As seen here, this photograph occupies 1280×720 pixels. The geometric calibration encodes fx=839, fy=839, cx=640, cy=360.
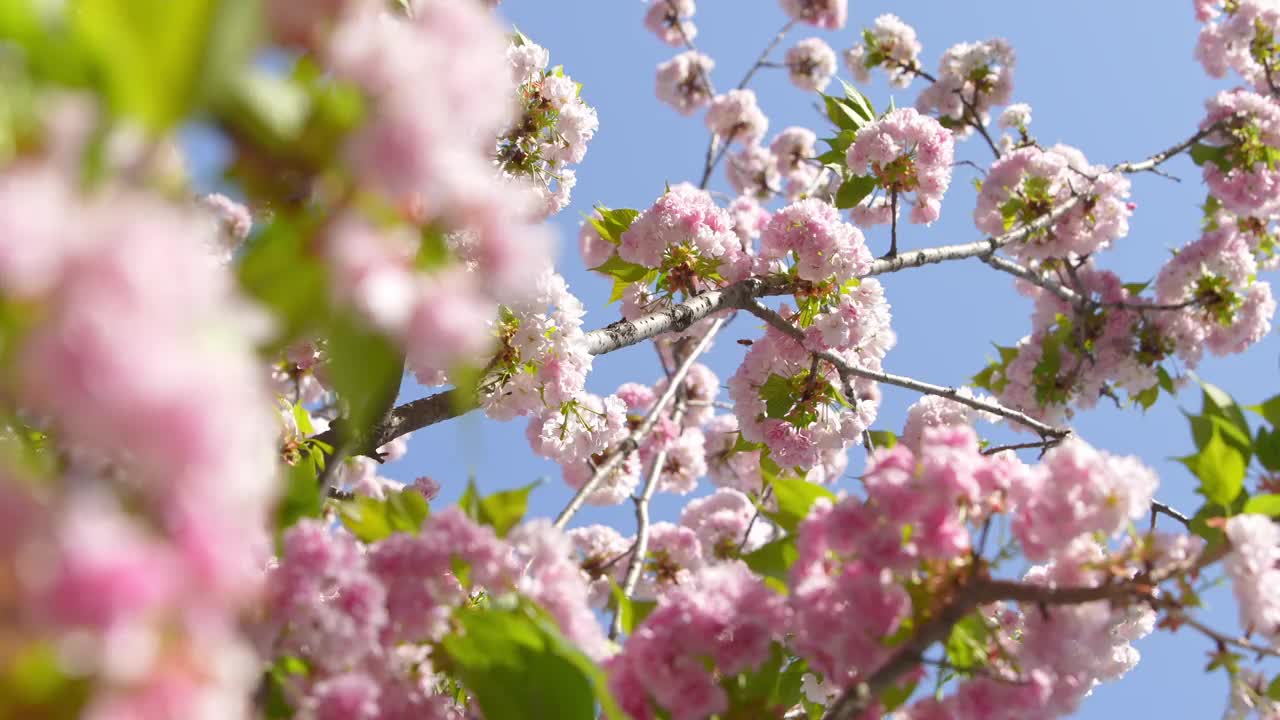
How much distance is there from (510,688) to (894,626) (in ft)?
1.88

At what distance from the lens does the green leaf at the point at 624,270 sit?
11.4 ft

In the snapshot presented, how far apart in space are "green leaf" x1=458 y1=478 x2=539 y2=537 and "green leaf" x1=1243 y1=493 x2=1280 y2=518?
1.25 meters

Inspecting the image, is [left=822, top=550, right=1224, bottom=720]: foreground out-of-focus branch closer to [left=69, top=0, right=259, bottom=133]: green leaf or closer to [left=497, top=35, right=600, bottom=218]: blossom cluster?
[left=69, top=0, right=259, bottom=133]: green leaf

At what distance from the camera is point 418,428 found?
8.16 feet

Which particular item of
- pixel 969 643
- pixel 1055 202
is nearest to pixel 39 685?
pixel 969 643

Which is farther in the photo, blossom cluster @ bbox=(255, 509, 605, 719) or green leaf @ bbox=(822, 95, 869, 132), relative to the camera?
green leaf @ bbox=(822, 95, 869, 132)

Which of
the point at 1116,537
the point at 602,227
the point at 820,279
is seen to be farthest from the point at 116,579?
the point at 602,227

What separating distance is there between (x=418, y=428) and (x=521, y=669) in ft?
4.59

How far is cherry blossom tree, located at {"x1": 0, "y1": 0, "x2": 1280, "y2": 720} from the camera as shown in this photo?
0.46 metres

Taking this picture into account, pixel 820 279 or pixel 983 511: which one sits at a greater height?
pixel 820 279

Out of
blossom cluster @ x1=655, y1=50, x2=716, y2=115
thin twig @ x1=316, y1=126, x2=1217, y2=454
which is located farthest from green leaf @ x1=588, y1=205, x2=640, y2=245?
blossom cluster @ x1=655, y1=50, x2=716, y2=115

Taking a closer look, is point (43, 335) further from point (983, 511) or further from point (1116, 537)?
point (1116, 537)

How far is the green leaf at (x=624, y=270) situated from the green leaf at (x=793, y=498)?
204cm

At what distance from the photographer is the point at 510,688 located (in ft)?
3.94
